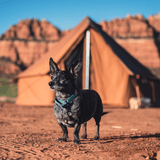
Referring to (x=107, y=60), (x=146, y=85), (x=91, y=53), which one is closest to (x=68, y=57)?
(x=91, y=53)

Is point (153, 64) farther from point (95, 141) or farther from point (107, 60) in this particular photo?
point (95, 141)

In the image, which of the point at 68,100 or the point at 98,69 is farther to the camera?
the point at 98,69

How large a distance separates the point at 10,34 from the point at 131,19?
42.5 metres

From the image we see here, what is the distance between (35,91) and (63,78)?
8.28m

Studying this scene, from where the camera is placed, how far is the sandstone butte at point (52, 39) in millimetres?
59781

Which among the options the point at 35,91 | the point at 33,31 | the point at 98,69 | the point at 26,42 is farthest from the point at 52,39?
the point at 98,69

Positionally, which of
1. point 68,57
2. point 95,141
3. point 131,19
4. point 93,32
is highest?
point 131,19

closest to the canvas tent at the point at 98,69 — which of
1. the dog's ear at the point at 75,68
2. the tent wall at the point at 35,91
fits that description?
the tent wall at the point at 35,91

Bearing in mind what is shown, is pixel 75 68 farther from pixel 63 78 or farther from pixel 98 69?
pixel 98 69

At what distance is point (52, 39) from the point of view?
6988 centimetres

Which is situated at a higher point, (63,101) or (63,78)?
(63,78)

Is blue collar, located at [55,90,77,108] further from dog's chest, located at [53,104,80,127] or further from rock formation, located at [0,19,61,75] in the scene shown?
rock formation, located at [0,19,61,75]

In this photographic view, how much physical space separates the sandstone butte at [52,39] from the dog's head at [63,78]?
48349 mm

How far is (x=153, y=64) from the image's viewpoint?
59.3 metres
